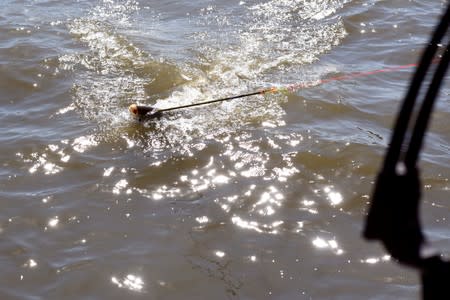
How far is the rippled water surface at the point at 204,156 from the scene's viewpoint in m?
3.85

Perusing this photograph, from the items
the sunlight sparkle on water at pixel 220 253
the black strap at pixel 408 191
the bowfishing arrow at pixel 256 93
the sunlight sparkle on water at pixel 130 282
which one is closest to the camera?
the black strap at pixel 408 191

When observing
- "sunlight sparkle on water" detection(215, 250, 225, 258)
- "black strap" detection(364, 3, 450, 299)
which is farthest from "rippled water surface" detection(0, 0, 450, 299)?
Answer: "black strap" detection(364, 3, 450, 299)

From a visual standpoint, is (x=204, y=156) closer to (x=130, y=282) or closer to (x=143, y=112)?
(x=143, y=112)

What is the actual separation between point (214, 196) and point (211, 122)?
4.50 feet

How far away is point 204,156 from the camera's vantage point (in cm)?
521

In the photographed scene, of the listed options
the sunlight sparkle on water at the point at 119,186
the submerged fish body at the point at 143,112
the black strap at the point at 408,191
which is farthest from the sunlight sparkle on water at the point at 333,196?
the black strap at the point at 408,191

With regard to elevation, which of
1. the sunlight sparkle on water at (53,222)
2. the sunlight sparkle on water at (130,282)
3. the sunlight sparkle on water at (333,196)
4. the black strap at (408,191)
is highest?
the black strap at (408,191)

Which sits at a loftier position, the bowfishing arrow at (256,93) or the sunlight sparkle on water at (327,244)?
the bowfishing arrow at (256,93)

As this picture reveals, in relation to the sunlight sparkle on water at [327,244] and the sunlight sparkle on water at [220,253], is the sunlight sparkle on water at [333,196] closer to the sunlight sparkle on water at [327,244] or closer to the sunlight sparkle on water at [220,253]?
the sunlight sparkle on water at [327,244]

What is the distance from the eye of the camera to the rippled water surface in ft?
12.6

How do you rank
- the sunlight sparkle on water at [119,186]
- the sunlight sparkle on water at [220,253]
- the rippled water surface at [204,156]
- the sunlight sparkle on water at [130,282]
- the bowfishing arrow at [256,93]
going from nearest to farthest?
1. the sunlight sparkle on water at [130,282]
2. the rippled water surface at [204,156]
3. the sunlight sparkle on water at [220,253]
4. the sunlight sparkle on water at [119,186]
5. the bowfishing arrow at [256,93]

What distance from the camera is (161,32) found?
8422 millimetres

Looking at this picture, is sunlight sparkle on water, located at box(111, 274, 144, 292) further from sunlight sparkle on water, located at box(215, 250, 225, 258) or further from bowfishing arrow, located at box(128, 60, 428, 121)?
bowfishing arrow, located at box(128, 60, 428, 121)

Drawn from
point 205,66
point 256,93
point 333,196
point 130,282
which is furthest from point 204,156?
point 205,66
